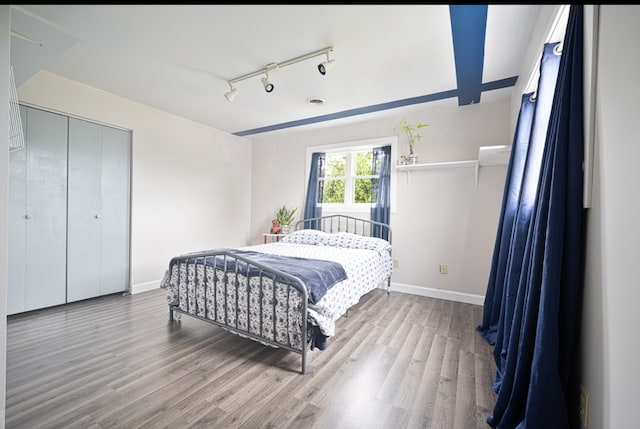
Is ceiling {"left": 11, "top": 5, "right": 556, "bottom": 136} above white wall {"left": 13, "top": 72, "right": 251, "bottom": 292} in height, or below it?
above

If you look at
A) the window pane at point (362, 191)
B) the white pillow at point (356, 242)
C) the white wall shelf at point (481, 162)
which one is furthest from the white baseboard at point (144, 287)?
the white wall shelf at point (481, 162)

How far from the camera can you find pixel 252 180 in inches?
212

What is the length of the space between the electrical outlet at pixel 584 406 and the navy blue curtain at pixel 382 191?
2.77 metres

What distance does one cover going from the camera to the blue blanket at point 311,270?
212 centimetres

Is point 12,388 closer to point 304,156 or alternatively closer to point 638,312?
point 638,312

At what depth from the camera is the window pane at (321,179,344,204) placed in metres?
4.51

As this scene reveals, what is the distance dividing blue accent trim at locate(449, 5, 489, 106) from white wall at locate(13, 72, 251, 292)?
3.55m

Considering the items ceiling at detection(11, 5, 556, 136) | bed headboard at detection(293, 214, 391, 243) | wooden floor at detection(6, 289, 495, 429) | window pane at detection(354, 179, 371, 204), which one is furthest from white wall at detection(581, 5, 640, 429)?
window pane at detection(354, 179, 371, 204)

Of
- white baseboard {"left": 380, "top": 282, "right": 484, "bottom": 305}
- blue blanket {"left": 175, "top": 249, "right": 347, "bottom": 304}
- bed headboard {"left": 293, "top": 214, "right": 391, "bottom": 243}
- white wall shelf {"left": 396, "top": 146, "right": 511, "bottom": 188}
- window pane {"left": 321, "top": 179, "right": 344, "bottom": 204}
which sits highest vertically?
white wall shelf {"left": 396, "top": 146, "right": 511, "bottom": 188}

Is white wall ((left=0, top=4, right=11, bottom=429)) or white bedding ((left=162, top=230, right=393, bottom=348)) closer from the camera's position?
white wall ((left=0, top=4, right=11, bottom=429))

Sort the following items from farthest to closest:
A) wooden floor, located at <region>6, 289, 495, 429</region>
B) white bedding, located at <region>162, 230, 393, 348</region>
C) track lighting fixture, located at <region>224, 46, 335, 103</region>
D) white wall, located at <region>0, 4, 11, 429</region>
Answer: track lighting fixture, located at <region>224, 46, 335, 103</region> < white bedding, located at <region>162, 230, 393, 348</region> < wooden floor, located at <region>6, 289, 495, 429</region> < white wall, located at <region>0, 4, 11, 429</region>

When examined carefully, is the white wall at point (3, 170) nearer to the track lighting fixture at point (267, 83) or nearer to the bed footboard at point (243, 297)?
the bed footboard at point (243, 297)

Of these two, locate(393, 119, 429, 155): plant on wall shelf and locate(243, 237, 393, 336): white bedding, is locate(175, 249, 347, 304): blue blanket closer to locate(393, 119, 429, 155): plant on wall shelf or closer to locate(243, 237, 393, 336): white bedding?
locate(243, 237, 393, 336): white bedding

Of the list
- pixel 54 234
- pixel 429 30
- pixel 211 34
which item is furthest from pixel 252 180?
pixel 429 30
